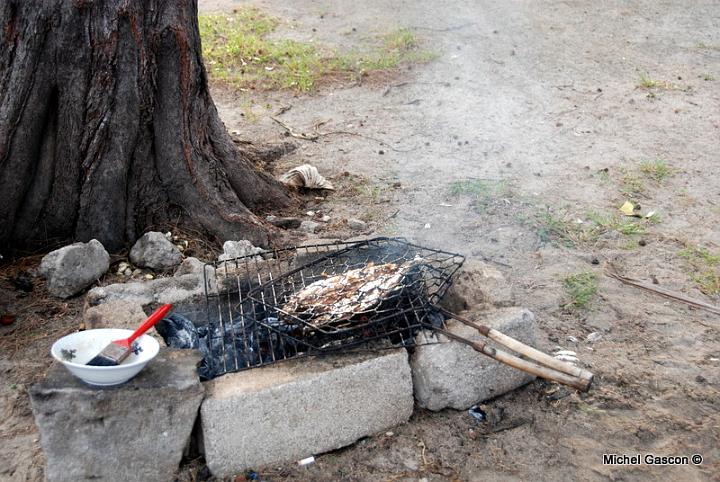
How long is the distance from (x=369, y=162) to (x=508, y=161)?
1.38 meters

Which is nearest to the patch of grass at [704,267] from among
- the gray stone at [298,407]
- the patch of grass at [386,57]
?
the gray stone at [298,407]

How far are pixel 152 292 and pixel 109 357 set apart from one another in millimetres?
940

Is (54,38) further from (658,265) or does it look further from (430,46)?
(430,46)

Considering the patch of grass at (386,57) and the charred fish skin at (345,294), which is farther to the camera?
the patch of grass at (386,57)

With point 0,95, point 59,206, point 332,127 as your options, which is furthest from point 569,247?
point 0,95

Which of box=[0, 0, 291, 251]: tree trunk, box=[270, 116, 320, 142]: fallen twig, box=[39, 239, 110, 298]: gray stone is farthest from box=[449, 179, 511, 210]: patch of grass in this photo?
box=[39, 239, 110, 298]: gray stone

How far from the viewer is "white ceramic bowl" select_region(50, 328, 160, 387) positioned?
275 centimetres

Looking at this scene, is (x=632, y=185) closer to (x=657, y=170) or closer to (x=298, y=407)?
(x=657, y=170)

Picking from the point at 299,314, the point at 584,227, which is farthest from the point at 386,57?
the point at 299,314

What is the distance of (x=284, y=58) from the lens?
9109 millimetres

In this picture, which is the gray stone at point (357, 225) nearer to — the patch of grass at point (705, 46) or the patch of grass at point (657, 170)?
the patch of grass at point (657, 170)

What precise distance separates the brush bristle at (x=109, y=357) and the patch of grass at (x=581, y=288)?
290 cm

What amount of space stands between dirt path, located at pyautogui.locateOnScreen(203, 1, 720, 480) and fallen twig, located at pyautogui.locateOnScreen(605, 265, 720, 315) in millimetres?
59

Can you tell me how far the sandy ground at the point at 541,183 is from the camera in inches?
128
